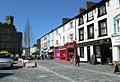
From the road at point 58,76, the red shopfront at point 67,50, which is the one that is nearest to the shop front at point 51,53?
the red shopfront at point 67,50

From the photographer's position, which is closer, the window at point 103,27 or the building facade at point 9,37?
the window at point 103,27

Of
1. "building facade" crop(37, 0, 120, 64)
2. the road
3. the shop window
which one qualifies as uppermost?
"building facade" crop(37, 0, 120, 64)

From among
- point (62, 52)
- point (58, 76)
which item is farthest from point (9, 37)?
point (58, 76)

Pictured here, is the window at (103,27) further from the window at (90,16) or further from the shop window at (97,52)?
the window at (90,16)

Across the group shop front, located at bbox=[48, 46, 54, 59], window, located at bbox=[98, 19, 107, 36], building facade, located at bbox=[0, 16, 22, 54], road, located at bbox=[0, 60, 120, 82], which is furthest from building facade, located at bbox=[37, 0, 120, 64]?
building facade, located at bbox=[0, 16, 22, 54]

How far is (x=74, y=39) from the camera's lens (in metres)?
47.8

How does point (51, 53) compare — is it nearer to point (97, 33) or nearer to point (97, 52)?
Result: point (97, 52)

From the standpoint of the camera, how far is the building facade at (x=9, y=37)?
88.1 metres

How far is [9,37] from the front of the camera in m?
91.6

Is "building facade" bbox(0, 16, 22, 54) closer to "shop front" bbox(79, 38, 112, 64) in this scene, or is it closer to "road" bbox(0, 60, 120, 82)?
"shop front" bbox(79, 38, 112, 64)

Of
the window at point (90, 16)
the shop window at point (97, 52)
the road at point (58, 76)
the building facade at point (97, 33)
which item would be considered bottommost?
the road at point (58, 76)

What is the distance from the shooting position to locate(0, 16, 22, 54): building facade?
88.1 meters

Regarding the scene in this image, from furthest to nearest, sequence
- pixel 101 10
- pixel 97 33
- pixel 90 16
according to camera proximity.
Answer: pixel 90 16, pixel 97 33, pixel 101 10

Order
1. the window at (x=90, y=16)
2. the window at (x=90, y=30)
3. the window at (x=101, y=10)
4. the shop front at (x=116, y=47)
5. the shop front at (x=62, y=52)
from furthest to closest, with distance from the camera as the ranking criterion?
the shop front at (x=62, y=52), the window at (x=90, y=16), the window at (x=90, y=30), the window at (x=101, y=10), the shop front at (x=116, y=47)
